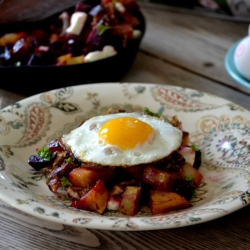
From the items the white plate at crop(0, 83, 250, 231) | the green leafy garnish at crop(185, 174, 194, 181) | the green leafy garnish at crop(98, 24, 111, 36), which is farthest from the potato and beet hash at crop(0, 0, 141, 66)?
the green leafy garnish at crop(185, 174, 194, 181)

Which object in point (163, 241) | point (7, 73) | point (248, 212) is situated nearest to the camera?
point (163, 241)

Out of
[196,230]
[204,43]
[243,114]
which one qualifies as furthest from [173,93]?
[204,43]

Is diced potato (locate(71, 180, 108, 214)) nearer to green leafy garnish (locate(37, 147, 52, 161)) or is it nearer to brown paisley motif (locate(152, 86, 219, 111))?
green leafy garnish (locate(37, 147, 52, 161))

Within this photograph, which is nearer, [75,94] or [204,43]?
[75,94]

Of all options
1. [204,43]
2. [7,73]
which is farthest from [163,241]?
[204,43]

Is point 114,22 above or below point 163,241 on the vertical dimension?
above

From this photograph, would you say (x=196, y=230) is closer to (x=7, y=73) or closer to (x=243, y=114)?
(x=243, y=114)

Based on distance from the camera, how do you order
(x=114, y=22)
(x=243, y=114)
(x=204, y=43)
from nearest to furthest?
(x=243, y=114) → (x=114, y=22) → (x=204, y=43)
